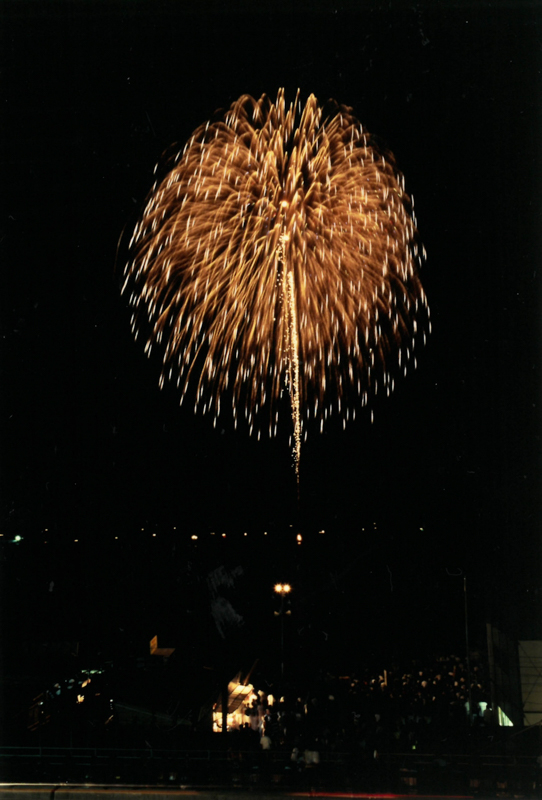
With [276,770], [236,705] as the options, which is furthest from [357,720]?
[236,705]

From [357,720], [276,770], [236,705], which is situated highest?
[357,720]

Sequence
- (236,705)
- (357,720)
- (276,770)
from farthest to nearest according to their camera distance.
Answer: (236,705) < (357,720) < (276,770)

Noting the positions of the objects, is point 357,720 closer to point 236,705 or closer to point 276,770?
point 276,770

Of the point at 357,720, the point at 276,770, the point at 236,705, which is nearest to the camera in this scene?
the point at 276,770

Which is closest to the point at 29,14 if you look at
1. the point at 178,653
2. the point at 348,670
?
the point at 178,653

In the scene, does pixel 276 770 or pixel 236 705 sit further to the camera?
pixel 236 705

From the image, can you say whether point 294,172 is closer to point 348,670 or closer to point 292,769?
point 292,769

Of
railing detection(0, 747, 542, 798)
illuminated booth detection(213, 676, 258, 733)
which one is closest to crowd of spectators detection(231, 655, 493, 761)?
railing detection(0, 747, 542, 798)

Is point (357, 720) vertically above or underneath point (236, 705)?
above
